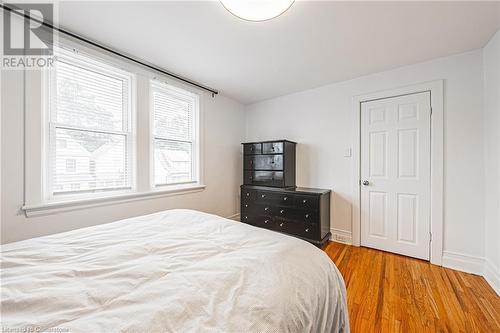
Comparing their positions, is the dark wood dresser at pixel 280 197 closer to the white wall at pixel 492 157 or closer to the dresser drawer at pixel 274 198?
the dresser drawer at pixel 274 198

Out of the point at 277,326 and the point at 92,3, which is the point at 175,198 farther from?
the point at 277,326

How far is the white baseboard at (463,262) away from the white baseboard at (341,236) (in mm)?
1027

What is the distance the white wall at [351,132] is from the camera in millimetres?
2221

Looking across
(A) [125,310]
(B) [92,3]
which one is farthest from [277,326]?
(B) [92,3]

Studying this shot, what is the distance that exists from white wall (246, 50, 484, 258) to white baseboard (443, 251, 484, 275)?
0.03 m

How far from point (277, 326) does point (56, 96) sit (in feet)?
8.71

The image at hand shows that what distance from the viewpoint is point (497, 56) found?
1.92 m

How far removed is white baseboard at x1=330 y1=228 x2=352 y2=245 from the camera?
3010mm

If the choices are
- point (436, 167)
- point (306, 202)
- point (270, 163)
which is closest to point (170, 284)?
point (306, 202)

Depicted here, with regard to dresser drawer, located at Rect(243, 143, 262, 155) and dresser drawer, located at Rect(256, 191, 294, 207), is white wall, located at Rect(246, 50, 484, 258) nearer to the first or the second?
dresser drawer, located at Rect(243, 143, 262, 155)

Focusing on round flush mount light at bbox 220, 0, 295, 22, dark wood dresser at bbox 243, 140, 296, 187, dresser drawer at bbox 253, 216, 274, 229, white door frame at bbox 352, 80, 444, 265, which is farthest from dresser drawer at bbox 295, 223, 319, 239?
round flush mount light at bbox 220, 0, 295, 22

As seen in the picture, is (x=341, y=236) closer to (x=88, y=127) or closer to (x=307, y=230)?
(x=307, y=230)

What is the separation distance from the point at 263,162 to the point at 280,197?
69 cm

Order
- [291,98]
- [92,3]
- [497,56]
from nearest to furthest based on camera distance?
[92,3]
[497,56]
[291,98]
